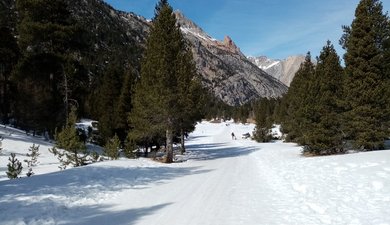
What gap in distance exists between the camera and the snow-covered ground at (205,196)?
8797 millimetres

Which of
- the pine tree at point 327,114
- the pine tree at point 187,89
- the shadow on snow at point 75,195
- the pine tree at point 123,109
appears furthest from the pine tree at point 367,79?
the pine tree at point 123,109

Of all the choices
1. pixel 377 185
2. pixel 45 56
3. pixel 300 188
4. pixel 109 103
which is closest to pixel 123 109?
pixel 109 103

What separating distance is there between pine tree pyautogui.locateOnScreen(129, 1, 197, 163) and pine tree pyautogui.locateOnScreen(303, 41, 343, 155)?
30.9 ft

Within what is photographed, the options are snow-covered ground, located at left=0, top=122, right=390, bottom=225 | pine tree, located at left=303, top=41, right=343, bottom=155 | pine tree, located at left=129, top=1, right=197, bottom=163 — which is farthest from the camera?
pine tree, located at left=303, top=41, right=343, bottom=155

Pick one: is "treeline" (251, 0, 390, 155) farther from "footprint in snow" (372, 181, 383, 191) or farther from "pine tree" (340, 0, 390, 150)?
"footprint in snow" (372, 181, 383, 191)

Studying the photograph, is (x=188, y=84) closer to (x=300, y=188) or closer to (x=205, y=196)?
(x=300, y=188)

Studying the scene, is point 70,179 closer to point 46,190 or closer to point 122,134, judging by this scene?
point 46,190

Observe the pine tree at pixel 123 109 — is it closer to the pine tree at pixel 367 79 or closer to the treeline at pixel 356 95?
the treeline at pixel 356 95

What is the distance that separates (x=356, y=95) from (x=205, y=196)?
15.9 metres

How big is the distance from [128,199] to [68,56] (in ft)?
73.0

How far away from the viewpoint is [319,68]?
27406 millimetres

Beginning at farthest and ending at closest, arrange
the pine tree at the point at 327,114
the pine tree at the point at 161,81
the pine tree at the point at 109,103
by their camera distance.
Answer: the pine tree at the point at 109,103 < the pine tree at the point at 327,114 < the pine tree at the point at 161,81

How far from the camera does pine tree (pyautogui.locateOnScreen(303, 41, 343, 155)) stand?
24.3 metres

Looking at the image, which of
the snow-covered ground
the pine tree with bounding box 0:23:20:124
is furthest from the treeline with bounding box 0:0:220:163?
the snow-covered ground
